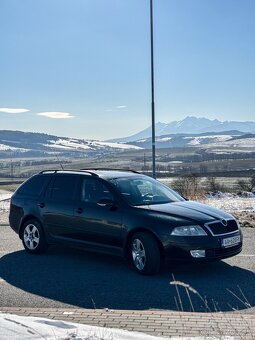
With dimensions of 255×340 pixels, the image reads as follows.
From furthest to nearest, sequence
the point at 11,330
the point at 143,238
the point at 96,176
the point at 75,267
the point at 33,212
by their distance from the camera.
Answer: the point at 33,212, the point at 96,176, the point at 75,267, the point at 143,238, the point at 11,330

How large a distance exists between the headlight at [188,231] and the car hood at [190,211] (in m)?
0.13

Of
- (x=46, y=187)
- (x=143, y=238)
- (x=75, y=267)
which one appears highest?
(x=46, y=187)

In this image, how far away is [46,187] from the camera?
9.58 m

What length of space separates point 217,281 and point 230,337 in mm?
2745

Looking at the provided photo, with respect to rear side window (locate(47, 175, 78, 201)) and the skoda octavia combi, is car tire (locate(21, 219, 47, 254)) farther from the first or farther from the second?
rear side window (locate(47, 175, 78, 201))

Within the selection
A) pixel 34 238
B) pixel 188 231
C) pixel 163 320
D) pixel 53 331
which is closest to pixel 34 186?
pixel 34 238

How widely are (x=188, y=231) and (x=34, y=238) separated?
334cm

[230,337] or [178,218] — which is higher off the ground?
[178,218]

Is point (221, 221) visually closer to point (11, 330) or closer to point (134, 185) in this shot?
point (134, 185)

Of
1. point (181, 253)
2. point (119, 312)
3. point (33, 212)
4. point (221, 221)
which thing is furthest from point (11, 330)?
point (33, 212)

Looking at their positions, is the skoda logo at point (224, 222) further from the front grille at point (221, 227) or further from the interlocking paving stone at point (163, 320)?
the interlocking paving stone at point (163, 320)

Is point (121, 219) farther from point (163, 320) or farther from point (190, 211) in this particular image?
point (163, 320)

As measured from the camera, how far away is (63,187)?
9.25 meters

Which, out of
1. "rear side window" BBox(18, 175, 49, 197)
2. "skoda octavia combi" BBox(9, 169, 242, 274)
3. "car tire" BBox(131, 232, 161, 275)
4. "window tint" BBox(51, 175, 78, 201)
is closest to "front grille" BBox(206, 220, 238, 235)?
"skoda octavia combi" BBox(9, 169, 242, 274)
